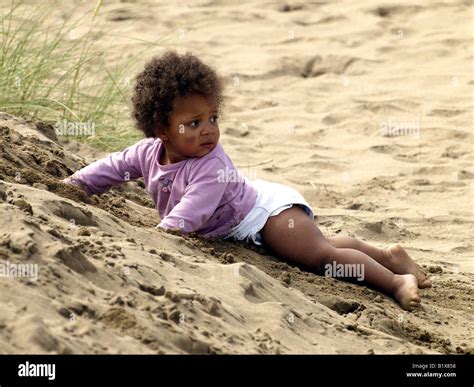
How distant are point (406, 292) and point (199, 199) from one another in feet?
2.87

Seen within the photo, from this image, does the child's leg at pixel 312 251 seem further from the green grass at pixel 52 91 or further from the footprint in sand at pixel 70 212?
the green grass at pixel 52 91

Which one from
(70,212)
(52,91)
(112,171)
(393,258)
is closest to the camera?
(70,212)

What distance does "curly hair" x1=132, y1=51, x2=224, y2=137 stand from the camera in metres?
4.00

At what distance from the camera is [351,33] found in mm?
9586

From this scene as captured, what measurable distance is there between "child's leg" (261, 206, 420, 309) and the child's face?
440mm

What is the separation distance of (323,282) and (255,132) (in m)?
3.40

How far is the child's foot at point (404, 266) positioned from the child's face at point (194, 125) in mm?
948

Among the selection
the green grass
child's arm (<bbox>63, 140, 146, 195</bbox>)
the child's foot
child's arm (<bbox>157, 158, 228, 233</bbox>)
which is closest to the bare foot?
the child's foot

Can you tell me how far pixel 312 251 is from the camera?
4.17 meters

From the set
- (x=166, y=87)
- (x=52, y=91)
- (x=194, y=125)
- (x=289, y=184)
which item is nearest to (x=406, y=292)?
(x=194, y=125)

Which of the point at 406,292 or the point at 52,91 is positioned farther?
→ the point at 52,91

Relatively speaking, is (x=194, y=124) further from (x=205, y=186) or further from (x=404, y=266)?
(x=404, y=266)
